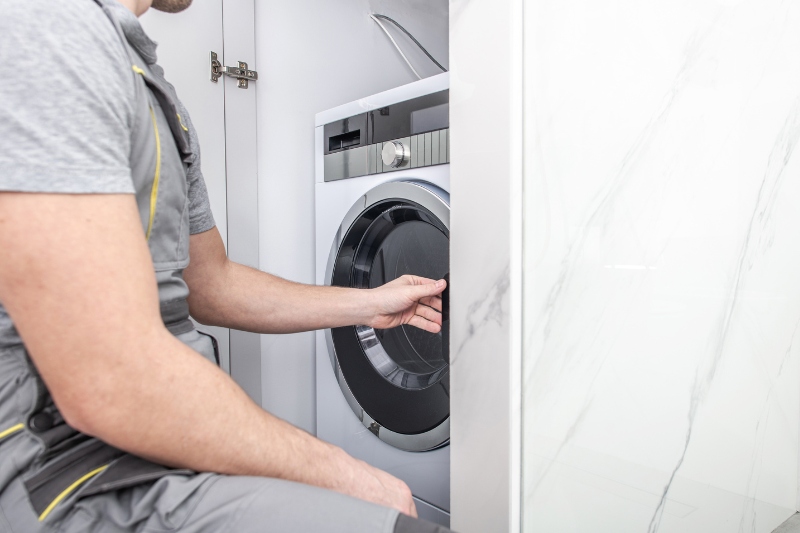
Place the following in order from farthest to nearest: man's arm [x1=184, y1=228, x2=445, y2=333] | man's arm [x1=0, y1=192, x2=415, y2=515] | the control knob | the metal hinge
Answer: the metal hinge, the control knob, man's arm [x1=184, y1=228, x2=445, y2=333], man's arm [x1=0, y1=192, x2=415, y2=515]

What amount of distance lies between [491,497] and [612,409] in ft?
0.84

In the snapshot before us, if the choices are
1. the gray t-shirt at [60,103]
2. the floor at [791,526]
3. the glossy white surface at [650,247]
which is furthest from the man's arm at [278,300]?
Result: the floor at [791,526]

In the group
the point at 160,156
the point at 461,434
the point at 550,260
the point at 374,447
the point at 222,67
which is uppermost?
the point at 222,67

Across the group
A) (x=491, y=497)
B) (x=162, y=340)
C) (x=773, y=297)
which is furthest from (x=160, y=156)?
(x=773, y=297)

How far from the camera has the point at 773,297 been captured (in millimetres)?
1177

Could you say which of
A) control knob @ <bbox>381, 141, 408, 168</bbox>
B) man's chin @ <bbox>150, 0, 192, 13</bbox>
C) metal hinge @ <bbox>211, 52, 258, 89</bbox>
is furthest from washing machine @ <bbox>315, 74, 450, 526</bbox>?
man's chin @ <bbox>150, 0, 192, 13</bbox>

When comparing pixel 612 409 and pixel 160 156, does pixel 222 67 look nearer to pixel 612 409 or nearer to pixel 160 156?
pixel 160 156

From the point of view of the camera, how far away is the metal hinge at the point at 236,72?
59.6 inches

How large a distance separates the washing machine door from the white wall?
0.69 ft

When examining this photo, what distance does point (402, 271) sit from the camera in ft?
4.62

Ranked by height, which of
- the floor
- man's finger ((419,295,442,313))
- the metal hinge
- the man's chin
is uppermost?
the metal hinge

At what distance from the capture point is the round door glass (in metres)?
1.32

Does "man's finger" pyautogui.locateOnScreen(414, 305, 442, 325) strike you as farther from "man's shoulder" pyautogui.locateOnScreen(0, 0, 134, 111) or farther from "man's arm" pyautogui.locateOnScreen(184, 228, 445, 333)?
"man's shoulder" pyautogui.locateOnScreen(0, 0, 134, 111)

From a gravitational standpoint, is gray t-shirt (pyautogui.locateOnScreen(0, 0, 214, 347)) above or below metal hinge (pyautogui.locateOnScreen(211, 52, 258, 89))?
below
